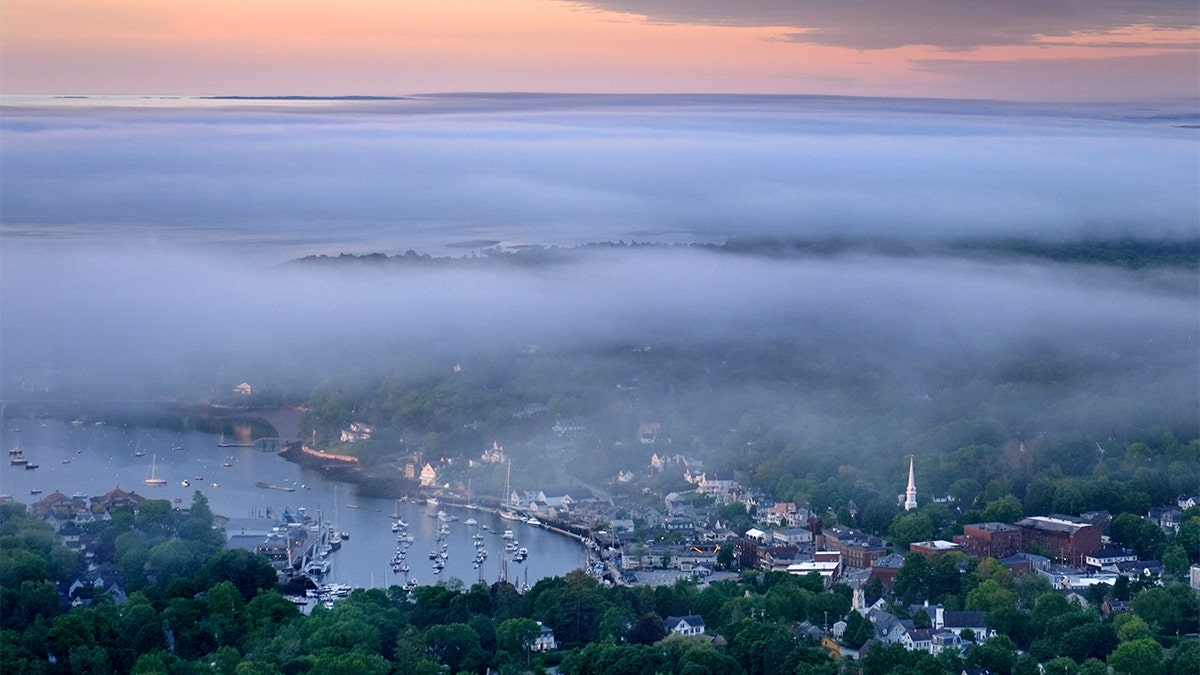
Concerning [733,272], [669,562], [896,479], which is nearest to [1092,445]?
[896,479]

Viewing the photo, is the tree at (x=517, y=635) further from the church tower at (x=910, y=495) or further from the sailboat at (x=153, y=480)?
the sailboat at (x=153, y=480)

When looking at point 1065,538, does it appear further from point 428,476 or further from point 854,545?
point 428,476

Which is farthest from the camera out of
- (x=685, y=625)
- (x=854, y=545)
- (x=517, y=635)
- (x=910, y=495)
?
(x=910, y=495)

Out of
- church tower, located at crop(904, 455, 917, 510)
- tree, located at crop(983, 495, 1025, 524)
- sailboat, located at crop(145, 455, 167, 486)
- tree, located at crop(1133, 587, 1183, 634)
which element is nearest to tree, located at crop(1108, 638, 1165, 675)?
tree, located at crop(1133, 587, 1183, 634)

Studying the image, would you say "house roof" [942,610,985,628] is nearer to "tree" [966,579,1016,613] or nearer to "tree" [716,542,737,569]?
"tree" [966,579,1016,613]

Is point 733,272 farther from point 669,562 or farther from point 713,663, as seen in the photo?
point 713,663

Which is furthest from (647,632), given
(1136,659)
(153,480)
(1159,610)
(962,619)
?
(153,480)

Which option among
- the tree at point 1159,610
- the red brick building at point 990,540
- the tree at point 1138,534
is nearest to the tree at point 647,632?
the tree at point 1159,610

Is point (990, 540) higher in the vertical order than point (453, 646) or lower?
lower
